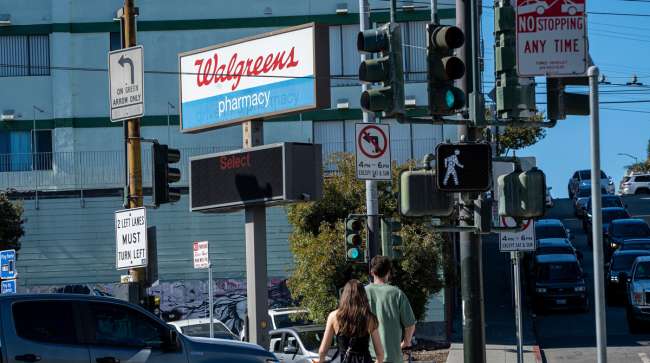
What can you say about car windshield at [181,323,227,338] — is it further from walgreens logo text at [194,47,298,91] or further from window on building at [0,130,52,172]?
window on building at [0,130,52,172]

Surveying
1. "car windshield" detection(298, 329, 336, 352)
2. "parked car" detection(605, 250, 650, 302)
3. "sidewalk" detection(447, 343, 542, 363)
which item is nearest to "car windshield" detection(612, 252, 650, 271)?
"parked car" detection(605, 250, 650, 302)

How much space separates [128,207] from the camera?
18.8 meters

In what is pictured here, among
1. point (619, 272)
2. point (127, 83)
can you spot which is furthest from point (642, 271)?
point (127, 83)

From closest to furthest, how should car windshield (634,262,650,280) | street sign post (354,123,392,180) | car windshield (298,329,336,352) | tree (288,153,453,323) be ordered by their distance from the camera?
car windshield (298,329,336,352) < street sign post (354,123,392,180) < tree (288,153,453,323) < car windshield (634,262,650,280)

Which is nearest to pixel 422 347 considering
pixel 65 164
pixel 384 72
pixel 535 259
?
pixel 535 259

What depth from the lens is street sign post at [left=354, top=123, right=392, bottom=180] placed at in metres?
21.6

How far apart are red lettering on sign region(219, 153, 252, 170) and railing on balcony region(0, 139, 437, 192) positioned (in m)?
17.6

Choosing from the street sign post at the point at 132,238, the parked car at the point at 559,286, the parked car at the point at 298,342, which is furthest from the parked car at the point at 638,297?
the street sign post at the point at 132,238

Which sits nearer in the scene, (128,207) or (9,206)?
(128,207)

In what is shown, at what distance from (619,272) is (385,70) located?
81.9ft

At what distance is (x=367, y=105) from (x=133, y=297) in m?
6.62

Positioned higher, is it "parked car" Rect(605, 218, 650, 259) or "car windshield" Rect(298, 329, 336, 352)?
"parked car" Rect(605, 218, 650, 259)

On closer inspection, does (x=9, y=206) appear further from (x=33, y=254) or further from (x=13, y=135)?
(x=13, y=135)

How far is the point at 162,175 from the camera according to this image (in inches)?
714
